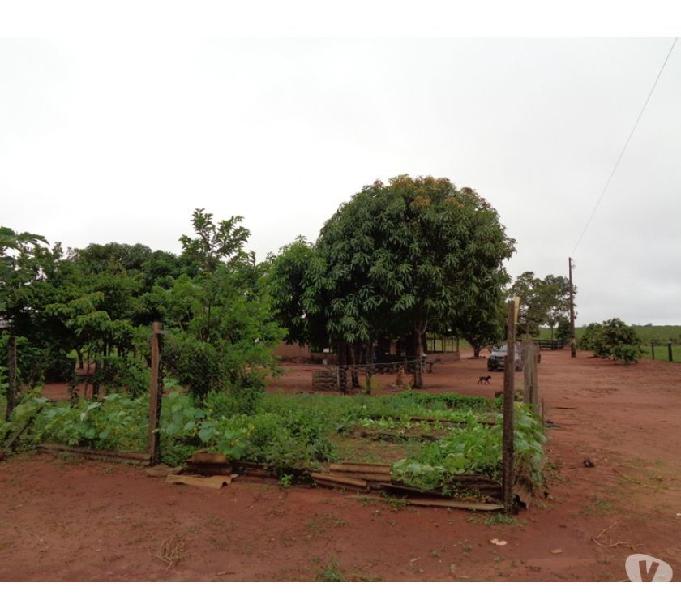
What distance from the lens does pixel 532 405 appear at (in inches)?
262

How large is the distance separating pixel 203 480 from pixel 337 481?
5.34ft

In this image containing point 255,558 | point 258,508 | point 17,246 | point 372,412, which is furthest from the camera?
point 372,412

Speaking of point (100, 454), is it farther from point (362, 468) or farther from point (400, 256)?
point (400, 256)

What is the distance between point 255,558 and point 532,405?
4374 mm

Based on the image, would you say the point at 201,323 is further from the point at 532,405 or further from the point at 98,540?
the point at 532,405

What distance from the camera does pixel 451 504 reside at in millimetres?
4906

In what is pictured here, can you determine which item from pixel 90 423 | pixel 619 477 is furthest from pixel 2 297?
pixel 619 477

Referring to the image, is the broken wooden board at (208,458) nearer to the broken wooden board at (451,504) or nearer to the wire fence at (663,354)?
the broken wooden board at (451,504)

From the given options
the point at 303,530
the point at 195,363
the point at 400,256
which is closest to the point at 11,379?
the point at 195,363

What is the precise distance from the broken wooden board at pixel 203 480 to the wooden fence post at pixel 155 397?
66 cm

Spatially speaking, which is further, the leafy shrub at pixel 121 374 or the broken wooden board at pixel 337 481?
the leafy shrub at pixel 121 374

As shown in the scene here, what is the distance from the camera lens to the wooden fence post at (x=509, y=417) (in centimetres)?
485

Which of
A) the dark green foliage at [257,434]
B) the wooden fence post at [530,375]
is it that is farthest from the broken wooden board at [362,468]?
the wooden fence post at [530,375]

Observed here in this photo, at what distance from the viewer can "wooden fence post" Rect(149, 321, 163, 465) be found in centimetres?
645
